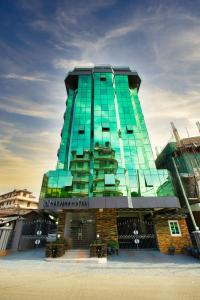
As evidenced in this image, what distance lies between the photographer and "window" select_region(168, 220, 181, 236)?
1623 centimetres

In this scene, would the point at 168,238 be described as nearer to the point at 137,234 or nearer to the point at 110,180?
the point at 137,234

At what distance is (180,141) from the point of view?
1037 inches

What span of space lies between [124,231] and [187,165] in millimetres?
12932

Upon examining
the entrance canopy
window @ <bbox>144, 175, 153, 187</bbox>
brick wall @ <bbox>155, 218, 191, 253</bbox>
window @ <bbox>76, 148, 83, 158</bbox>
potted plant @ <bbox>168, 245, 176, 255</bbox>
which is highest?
window @ <bbox>76, 148, 83, 158</bbox>

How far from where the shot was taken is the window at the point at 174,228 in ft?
53.3

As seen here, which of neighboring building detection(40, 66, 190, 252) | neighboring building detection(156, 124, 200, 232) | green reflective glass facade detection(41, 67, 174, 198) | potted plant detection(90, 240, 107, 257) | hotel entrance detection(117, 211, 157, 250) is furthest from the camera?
neighboring building detection(156, 124, 200, 232)

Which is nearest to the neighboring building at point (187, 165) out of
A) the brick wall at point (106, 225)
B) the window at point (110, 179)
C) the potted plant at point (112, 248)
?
the window at point (110, 179)

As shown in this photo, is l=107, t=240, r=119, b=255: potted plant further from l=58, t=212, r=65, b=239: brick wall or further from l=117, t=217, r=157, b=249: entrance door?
l=58, t=212, r=65, b=239: brick wall

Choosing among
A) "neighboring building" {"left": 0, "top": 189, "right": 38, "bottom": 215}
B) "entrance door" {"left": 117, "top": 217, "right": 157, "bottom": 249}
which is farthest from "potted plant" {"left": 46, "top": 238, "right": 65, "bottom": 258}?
"neighboring building" {"left": 0, "top": 189, "right": 38, "bottom": 215}

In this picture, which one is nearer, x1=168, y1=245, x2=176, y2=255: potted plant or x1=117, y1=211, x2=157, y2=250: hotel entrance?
x1=168, y1=245, x2=176, y2=255: potted plant

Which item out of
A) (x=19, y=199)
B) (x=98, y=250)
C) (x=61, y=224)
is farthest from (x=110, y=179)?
(x=19, y=199)

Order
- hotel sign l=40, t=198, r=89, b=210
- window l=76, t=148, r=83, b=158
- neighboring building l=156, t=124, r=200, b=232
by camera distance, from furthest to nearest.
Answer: window l=76, t=148, r=83, b=158 < neighboring building l=156, t=124, r=200, b=232 < hotel sign l=40, t=198, r=89, b=210

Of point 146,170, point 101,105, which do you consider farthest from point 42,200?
point 101,105

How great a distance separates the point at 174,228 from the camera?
16.5m
